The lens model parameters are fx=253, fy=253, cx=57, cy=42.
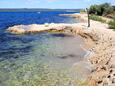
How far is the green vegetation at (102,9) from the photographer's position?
94.1 meters

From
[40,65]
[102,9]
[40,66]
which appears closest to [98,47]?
[40,65]

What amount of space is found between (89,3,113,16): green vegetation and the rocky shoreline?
47429 mm

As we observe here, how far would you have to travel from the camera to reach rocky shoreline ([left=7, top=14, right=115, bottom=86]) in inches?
632

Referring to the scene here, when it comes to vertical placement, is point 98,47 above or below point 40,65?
below

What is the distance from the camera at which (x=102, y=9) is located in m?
97.8

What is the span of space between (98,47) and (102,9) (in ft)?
234

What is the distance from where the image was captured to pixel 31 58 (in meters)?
25.2

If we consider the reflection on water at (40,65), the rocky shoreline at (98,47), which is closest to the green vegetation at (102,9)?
the rocky shoreline at (98,47)

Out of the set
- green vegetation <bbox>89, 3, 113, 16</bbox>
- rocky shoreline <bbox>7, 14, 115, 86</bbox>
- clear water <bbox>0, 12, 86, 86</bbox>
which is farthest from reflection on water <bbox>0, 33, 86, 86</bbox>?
green vegetation <bbox>89, 3, 113, 16</bbox>

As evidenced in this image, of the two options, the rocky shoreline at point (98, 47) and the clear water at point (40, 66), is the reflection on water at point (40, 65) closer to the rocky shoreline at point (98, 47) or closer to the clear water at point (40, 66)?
the clear water at point (40, 66)

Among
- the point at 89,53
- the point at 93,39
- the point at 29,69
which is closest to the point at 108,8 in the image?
the point at 93,39

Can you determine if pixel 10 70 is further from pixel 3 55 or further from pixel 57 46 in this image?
pixel 57 46

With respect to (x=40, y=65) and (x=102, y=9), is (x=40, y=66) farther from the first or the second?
(x=102, y=9)

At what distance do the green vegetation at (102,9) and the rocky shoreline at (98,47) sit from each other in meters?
47.4
